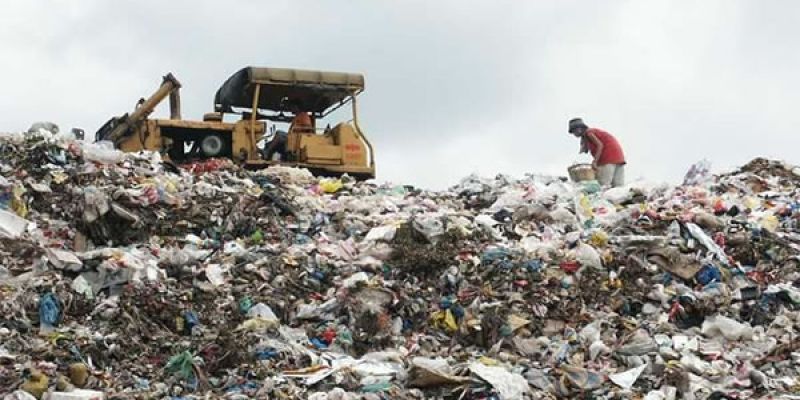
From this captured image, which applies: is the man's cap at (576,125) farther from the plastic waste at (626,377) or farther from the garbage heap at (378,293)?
the plastic waste at (626,377)

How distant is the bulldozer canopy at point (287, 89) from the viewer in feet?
42.1

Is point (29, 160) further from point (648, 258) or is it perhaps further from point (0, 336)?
point (648, 258)

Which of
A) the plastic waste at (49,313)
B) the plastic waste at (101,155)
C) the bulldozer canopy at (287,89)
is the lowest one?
the plastic waste at (49,313)

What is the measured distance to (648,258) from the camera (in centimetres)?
763

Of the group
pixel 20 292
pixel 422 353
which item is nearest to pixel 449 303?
pixel 422 353

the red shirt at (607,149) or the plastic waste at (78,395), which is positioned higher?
the red shirt at (607,149)

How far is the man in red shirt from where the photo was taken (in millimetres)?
11688

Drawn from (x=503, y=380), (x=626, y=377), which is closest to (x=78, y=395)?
(x=503, y=380)

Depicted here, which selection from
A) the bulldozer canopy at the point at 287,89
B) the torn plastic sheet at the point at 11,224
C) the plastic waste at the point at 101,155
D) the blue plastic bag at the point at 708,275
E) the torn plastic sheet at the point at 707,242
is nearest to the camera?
the blue plastic bag at the point at 708,275

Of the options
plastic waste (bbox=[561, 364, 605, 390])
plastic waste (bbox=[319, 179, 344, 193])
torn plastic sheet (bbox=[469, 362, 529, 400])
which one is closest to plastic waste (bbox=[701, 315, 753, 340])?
plastic waste (bbox=[561, 364, 605, 390])

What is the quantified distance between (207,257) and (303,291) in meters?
0.86

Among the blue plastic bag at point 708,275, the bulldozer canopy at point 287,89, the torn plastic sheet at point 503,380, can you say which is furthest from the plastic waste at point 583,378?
the bulldozer canopy at point 287,89

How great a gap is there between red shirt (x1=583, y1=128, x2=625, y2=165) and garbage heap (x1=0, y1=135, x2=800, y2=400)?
6.11 ft

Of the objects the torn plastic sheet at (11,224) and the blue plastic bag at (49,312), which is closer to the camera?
the blue plastic bag at (49,312)
